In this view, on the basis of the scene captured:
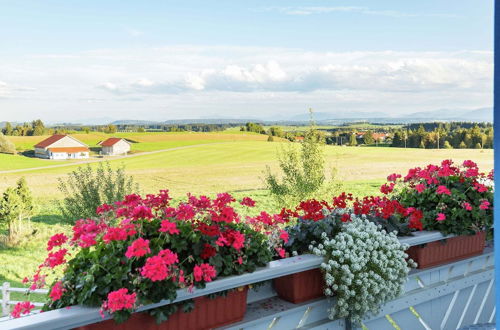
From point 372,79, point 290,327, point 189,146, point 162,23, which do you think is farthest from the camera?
point 189,146

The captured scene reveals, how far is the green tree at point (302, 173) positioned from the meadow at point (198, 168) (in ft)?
1.34

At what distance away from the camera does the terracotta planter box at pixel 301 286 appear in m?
1.59

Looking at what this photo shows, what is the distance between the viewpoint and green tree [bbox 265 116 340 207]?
1012 cm

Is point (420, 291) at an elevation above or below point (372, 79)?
below

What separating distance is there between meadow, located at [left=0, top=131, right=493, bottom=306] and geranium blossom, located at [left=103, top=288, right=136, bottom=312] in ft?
29.5

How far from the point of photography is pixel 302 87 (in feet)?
40.5

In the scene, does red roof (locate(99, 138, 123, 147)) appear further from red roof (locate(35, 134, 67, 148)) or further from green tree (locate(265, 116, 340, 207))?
green tree (locate(265, 116, 340, 207))

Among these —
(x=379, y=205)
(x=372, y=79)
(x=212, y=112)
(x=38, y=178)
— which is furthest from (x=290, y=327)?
(x=372, y=79)

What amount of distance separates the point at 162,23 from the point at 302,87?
4.02 m

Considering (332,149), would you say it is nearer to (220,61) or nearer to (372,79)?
(372,79)

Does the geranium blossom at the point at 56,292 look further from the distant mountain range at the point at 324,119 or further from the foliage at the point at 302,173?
the foliage at the point at 302,173

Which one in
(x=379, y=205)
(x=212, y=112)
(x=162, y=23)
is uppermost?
(x=162, y=23)

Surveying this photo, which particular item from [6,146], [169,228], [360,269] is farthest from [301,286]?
[6,146]

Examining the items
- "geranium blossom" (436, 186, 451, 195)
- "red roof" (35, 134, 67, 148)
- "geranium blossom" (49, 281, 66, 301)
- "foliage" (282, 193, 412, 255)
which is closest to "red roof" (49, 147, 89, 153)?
"red roof" (35, 134, 67, 148)
